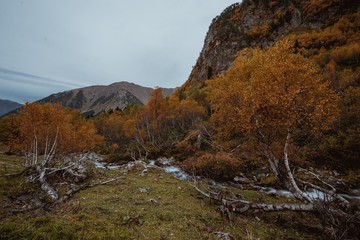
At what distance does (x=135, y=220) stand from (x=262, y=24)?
5370 inches

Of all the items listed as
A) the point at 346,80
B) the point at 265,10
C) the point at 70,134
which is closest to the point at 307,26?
the point at 265,10

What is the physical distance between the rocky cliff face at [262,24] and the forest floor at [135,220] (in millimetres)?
89649

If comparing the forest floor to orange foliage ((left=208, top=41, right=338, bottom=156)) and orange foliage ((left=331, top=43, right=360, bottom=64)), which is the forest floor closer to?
orange foliage ((left=208, top=41, right=338, bottom=156))

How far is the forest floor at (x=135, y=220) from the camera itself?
24.9 ft

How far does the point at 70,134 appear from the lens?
3466 cm

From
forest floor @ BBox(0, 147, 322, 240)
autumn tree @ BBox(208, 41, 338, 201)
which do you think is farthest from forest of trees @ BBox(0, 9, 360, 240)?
forest floor @ BBox(0, 147, 322, 240)

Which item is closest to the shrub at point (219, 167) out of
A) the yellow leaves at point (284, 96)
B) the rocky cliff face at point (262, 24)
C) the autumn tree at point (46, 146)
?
the yellow leaves at point (284, 96)

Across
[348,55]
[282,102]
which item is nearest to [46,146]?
[282,102]

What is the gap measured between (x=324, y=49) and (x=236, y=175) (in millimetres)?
80571

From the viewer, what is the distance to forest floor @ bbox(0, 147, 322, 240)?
7594 millimetres

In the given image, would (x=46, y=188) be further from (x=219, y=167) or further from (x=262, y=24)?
(x=262, y=24)

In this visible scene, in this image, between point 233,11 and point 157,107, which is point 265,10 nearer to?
point 233,11

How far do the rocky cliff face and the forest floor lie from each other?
3529 inches

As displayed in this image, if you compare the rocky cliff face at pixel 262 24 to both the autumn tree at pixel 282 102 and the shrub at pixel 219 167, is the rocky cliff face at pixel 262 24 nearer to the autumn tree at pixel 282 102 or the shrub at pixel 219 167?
the shrub at pixel 219 167
